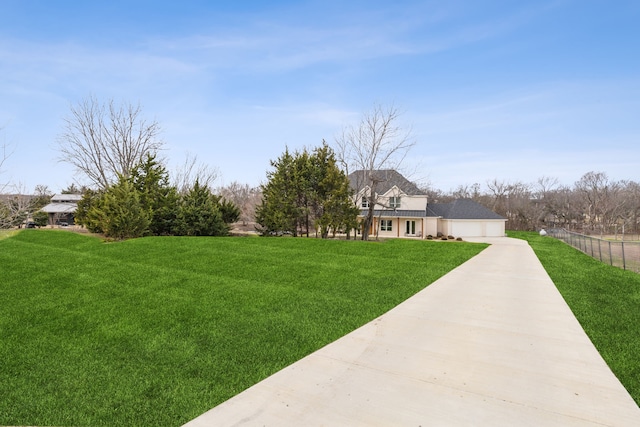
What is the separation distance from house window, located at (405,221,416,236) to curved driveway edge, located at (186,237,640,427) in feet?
83.4

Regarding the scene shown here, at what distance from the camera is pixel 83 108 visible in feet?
86.7

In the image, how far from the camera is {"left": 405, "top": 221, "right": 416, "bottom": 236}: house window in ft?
103

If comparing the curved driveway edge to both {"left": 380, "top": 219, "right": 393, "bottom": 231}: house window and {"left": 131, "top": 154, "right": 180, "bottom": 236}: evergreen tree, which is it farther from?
{"left": 380, "top": 219, "right": 393, "bottom": 231}: house window

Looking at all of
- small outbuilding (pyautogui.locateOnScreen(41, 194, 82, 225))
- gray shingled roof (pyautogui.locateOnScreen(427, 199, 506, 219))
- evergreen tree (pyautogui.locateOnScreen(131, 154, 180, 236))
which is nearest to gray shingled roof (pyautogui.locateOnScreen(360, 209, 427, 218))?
gray shingled roof (pyautogui.locateOnScreen(427, 199, 506, 219))

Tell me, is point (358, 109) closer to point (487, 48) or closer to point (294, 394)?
point (487, 48)

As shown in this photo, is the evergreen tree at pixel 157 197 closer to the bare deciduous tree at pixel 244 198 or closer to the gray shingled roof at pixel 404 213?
the bare deciduous tree at pixel 244 198

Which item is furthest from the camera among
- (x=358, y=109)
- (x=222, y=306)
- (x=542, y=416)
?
(x=358, y=109)

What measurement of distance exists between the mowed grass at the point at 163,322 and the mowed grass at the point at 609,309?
3.36 m

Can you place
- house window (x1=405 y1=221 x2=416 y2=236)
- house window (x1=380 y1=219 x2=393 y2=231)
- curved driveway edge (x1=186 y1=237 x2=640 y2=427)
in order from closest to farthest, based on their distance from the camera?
curved driveway edge (x1=186 y1=237 x2=640 y2=427), house window (x1=405 y1=221 x2=416 y2=236), house window (x1=380 y1=219 x2=393 y2=231)

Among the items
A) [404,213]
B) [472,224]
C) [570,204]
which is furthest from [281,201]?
[570,204]

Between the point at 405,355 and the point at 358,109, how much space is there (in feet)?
65.9

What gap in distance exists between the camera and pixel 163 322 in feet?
18.5

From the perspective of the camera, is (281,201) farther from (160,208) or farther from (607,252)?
(607,252)

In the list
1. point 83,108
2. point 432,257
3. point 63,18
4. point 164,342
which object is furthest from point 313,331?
point 83,108
